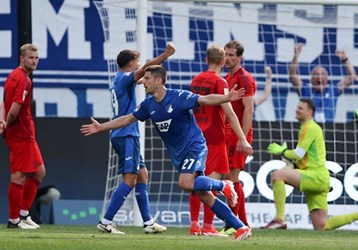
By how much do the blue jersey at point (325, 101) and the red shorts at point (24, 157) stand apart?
5.16 m

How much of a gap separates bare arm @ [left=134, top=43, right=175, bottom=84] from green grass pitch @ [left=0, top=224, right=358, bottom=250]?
165cm

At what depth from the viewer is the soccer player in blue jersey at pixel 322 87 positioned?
19.0m

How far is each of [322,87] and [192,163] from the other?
6743 millimetres

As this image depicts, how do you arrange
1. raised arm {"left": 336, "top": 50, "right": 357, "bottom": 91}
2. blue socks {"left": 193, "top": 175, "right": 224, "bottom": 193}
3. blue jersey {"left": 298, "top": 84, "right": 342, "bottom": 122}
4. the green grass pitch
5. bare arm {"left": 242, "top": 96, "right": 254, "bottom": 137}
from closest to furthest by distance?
the green grass pitch → blue socks {"left": 193, "top": 175, "right": 224, "bottom": 193} → bare arm {"left": 242, "top": 96, "right": 254, "bottom": 137} → blue jersey {"left": 298, "top": 84, "right": 342, "bottom": 122} → raised arm {"left": 336, "top": 50, "right": 357, "bottom": 91}

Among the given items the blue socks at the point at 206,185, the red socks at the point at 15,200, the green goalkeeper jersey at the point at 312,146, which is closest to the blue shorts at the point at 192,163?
the blue socks at the point at 206,185

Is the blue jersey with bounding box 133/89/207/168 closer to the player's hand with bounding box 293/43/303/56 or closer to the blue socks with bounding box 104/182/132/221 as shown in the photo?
the blue socks with bounding box 104/182/132/221

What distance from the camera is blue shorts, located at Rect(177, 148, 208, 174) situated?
12.7 meters

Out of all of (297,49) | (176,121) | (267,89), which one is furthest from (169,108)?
(297,49)

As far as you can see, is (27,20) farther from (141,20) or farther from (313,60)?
(313,60)

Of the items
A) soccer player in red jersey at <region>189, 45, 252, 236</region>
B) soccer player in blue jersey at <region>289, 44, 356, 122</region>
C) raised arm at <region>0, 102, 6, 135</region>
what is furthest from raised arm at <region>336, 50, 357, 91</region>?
raised arm at <region>0, 102, 6, 135</region>

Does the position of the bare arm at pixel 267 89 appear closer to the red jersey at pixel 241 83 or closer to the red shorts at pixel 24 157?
the red jersey at pixel 241 83

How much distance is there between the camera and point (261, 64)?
19609 millimetres

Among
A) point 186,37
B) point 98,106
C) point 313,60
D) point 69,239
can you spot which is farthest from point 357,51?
point 69,239

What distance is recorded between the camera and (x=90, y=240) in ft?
39.5
